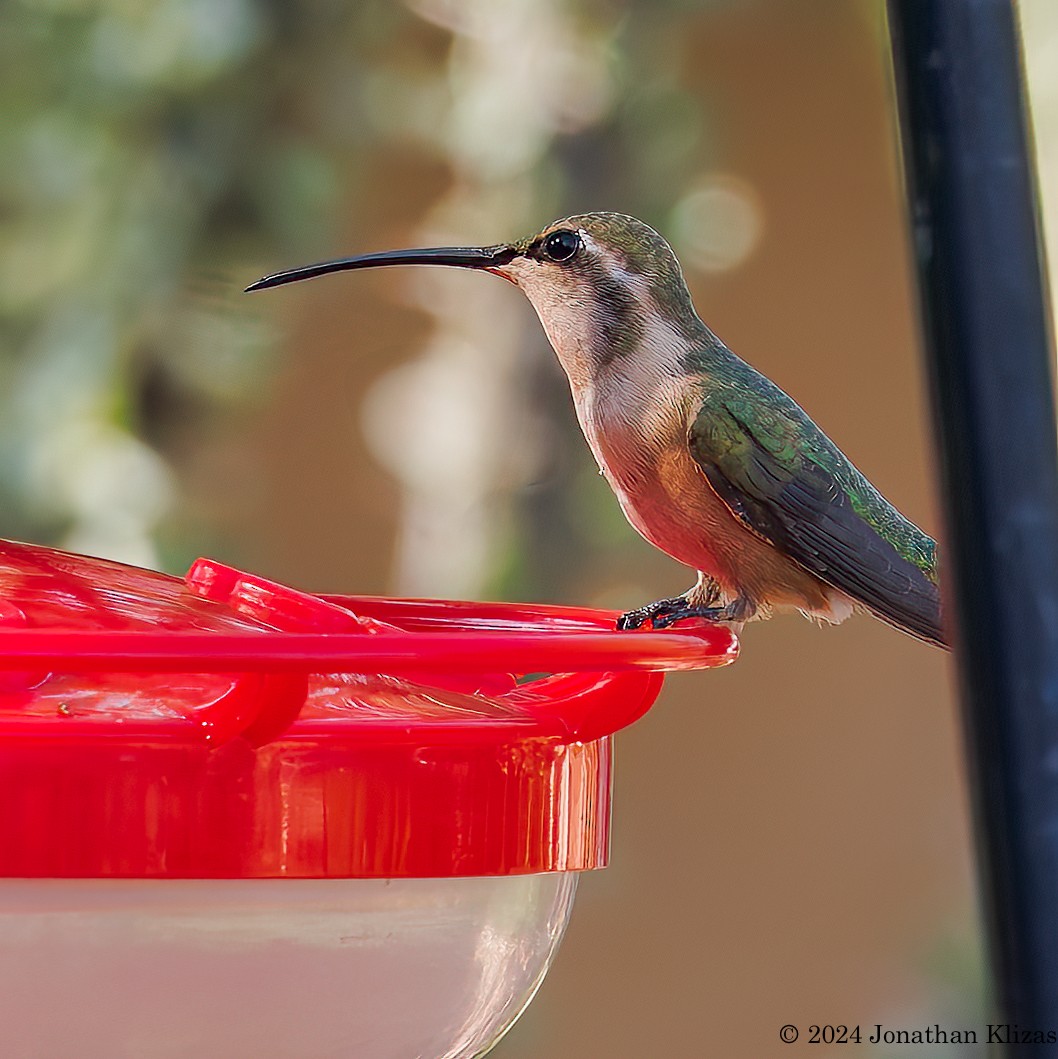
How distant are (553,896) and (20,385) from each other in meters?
1.80

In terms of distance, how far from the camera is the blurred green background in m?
2.45

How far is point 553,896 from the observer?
0.85 meters

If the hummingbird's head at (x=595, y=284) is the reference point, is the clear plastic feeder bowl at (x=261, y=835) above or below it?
below

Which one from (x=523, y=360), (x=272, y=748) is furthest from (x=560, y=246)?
(x=523, y=360)

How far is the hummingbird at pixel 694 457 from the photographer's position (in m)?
1.26

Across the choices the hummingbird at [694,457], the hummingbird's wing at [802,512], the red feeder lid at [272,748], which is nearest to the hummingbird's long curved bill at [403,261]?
the hummingbird at [694,457]

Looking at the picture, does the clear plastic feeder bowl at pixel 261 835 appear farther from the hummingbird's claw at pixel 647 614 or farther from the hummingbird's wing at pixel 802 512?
the hummingbird's wing at pixel 802 512

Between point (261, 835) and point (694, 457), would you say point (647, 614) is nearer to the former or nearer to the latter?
point (694, 457)

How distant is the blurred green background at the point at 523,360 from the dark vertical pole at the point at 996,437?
2.08 meters

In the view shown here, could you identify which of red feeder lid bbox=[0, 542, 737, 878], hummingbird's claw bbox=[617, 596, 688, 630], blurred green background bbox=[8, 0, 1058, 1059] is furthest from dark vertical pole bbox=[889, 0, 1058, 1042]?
blurred green background bbox=[8, 0, 1058, 1059]

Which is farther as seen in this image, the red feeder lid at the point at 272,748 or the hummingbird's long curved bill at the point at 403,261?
the hummingbird's long curved bill at the point at 403,261

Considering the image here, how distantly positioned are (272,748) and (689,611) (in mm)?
645

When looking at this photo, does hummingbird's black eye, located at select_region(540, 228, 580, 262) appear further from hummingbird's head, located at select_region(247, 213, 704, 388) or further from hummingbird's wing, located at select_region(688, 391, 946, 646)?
hummingbird's wing, located at select_region(688, 391, 946, 646)

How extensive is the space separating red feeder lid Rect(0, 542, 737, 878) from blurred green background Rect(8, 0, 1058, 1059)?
1.68 metres
